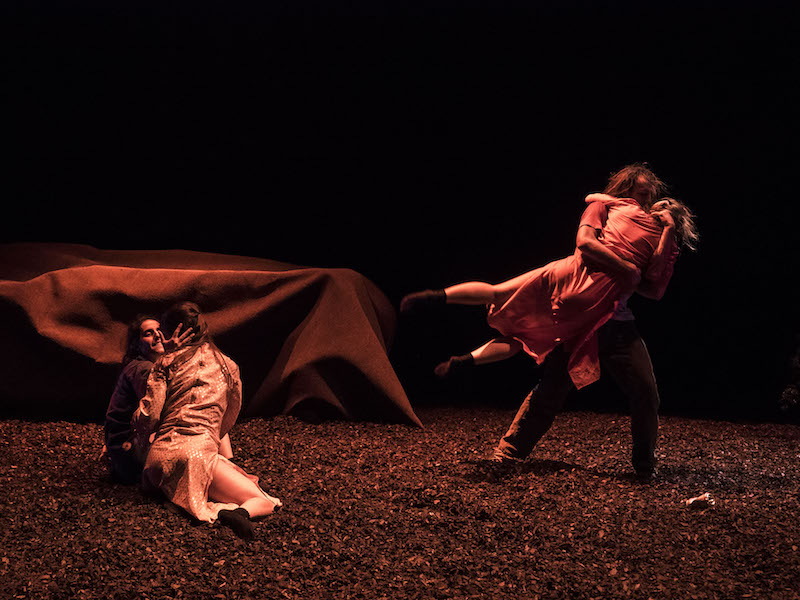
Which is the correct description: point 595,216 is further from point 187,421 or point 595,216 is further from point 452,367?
point 187,421

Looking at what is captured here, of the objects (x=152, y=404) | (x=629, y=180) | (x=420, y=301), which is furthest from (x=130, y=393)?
(x=629, y=180)

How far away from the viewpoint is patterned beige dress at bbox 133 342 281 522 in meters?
2.92

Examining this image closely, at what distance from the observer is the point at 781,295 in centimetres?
559

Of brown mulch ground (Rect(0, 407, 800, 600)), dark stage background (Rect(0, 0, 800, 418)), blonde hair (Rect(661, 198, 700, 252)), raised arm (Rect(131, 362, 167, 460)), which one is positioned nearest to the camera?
brown mulch ground (Rect(0, 407, 800, 600))

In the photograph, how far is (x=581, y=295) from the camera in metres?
3.42

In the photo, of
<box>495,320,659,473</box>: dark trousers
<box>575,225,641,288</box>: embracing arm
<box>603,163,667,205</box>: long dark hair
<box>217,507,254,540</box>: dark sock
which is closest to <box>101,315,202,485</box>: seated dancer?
<box>217,507,254,540</box>: dark sock

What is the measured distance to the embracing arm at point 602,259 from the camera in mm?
3375

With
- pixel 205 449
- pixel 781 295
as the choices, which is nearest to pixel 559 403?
pixel 205 449

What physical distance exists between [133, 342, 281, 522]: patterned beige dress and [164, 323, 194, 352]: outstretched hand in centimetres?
4

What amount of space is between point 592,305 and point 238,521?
5.68 feet

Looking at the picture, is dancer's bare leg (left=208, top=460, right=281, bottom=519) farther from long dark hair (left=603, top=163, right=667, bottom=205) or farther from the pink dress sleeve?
long dark hair (left=603, top=163, right=667, bottom=205)

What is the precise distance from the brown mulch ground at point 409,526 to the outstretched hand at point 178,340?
1.96 feet

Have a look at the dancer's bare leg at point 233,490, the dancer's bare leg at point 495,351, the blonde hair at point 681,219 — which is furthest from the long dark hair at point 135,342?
the blonde hair at point 681,219

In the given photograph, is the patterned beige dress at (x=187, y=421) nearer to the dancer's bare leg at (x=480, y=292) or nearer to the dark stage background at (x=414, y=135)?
Result: the dancer's bare leg at (x=480, y=292)
